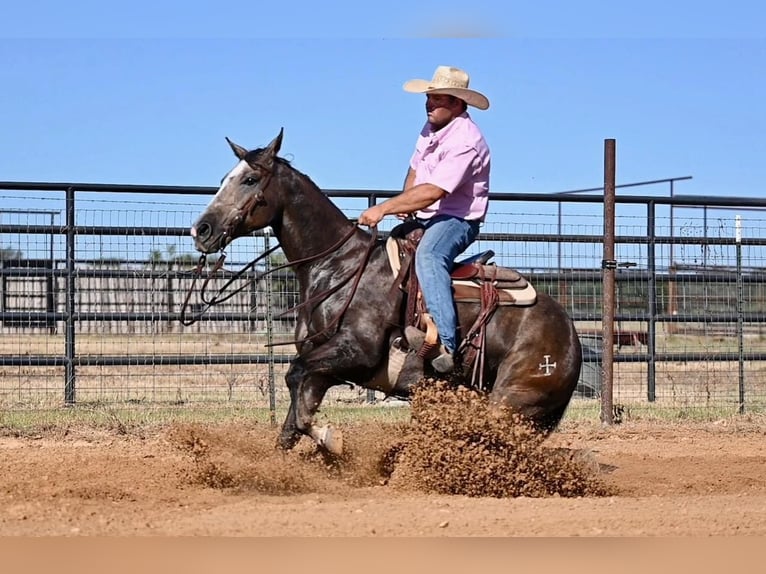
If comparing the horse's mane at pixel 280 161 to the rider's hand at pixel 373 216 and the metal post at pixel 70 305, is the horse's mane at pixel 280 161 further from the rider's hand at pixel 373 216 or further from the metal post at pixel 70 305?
the metal post at pixel 70 305

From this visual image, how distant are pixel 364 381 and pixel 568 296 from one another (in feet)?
17.9

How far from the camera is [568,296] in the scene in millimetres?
12406

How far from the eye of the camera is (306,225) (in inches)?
299

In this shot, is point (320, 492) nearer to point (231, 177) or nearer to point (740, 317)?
point (231, 177)

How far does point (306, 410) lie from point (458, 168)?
183 cm

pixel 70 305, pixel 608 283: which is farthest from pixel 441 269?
pixel 70 305

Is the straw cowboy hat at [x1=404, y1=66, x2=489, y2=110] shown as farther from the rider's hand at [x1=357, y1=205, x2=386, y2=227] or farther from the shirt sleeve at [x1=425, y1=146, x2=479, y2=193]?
the rider's hand at [x1=357, y1=205, x2=386, y2=227]

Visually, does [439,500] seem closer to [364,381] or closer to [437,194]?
[364,381]

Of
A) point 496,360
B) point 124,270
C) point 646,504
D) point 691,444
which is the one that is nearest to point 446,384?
point 496,360

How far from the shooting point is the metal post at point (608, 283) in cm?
1080

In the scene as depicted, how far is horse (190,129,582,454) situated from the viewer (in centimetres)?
724

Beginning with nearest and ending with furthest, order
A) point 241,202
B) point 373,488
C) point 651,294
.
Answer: point 373,488
point 241,202
point 651,294

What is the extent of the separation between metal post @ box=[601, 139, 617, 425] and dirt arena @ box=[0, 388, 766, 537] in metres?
1.18

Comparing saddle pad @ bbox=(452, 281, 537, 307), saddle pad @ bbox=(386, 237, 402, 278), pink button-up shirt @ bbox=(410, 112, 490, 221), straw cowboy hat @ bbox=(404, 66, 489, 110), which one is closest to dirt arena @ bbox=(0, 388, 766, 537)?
saddle pad @ bbox=(452, 281, 537, 307)
